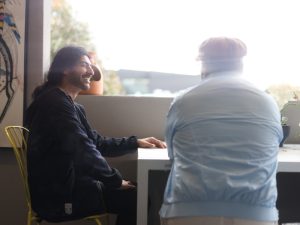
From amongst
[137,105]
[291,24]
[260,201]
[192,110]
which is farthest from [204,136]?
[291,24]

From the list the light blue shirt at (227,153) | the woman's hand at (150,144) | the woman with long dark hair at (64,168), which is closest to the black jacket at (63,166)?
the woman with long dark hair at (64,168)

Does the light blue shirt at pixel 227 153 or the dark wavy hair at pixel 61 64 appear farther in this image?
the dark wavy hair at pixel 61 64

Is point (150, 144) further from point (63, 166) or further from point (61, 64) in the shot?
point (61, 64)

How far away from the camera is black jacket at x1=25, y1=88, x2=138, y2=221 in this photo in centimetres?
178

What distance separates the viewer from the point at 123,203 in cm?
190

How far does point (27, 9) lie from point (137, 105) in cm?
91

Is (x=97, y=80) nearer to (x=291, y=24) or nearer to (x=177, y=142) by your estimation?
(x=177, y=142)

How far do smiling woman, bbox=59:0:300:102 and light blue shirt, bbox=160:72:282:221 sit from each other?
1487mm

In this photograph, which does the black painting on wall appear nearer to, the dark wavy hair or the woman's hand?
the dark wavy hair

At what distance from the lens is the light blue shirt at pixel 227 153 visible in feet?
4.26

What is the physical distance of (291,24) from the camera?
2912mm

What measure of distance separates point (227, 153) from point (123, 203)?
2.56 ft

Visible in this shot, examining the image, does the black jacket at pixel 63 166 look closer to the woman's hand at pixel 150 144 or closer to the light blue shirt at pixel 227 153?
the woman's hand at pixel 150 144

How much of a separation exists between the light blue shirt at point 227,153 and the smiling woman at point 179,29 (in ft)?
4.88
